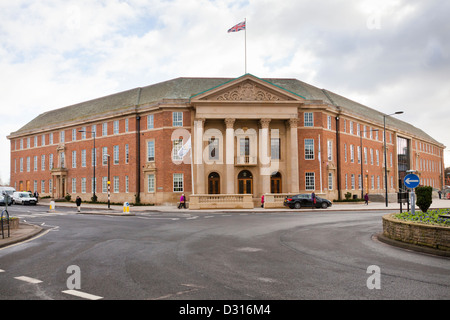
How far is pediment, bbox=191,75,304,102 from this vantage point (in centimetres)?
4522

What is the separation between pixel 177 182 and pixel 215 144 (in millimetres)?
6788

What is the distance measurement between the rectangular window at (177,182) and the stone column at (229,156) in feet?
21.3

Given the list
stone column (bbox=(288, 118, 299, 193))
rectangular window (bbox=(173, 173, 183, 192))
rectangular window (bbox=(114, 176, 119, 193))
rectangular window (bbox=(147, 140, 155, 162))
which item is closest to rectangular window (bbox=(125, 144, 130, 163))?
rectangular window (bbox=(114, 176, 119, 193))

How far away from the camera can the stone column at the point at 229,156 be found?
1753 inches

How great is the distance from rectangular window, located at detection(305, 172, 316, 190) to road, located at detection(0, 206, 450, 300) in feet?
111

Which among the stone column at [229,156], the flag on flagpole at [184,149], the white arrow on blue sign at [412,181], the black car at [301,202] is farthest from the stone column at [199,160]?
the white arrow on blue sign at [412,181]

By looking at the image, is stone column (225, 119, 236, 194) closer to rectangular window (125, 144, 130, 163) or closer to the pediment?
the pediment

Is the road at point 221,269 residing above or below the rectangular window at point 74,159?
below

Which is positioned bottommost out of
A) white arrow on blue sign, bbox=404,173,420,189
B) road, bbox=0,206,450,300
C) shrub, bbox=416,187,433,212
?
road, bbox=0,206,450,300

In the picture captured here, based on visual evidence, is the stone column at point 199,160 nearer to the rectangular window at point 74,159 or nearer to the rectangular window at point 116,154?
the rectangular window at point 116,154

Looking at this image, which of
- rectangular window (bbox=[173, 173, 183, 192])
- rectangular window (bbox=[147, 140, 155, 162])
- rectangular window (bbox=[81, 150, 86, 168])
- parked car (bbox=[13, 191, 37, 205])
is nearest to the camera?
rectangular window (bbox=[173, 173, 183, 192])

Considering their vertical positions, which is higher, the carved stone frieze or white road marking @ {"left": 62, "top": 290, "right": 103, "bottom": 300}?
the carved stone frieze

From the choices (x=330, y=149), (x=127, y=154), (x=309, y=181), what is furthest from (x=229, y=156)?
(x=330, y=149)
